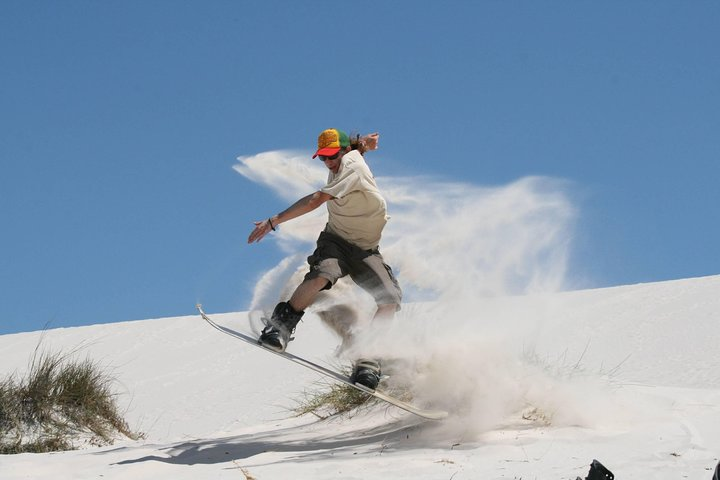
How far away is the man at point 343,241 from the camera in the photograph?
575cm

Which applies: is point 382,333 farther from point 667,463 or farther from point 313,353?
point 313,353

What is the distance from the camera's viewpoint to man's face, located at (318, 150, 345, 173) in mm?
6000

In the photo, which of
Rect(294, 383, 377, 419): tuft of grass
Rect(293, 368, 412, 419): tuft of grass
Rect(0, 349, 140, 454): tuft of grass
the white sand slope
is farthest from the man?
Rect(0, 349, 140, 454): tuft of grass

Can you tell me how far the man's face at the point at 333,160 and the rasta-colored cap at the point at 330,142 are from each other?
4 cm

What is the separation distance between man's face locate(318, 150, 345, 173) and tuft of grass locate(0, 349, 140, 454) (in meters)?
3.35

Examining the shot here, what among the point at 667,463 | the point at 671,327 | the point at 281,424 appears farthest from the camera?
the point at 671,327

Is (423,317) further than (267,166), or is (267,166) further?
(267,166)

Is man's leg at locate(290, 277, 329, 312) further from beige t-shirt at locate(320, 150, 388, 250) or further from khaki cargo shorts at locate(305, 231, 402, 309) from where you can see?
beige t-shirt at locate(320, 150, 388, 250)

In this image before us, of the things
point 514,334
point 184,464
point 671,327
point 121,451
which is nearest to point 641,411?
point 514,334

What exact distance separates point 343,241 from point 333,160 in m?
0.51

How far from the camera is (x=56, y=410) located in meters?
8.04

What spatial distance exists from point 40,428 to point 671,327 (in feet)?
29.0

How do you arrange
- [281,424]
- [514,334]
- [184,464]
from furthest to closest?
[281,424]
[514,334]
[184,464]

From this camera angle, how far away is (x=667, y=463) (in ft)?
15.8
